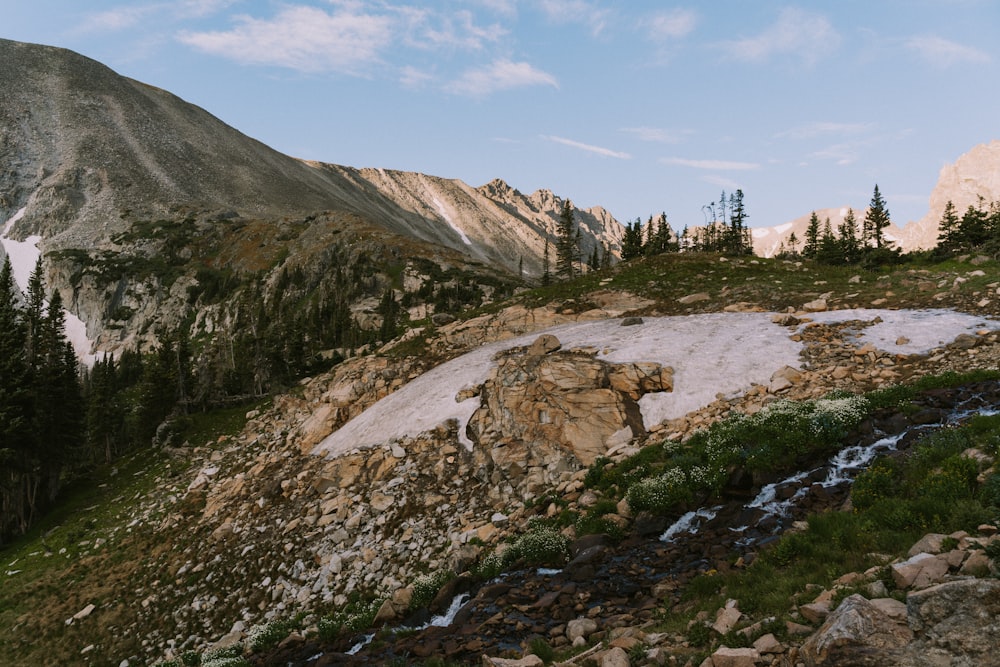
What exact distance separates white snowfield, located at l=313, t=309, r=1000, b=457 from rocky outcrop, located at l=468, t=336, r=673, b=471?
2.52ft

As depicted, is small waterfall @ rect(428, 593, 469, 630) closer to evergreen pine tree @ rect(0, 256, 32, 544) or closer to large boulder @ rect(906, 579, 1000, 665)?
large boulder @ rect(906, 579, 1000, 665)

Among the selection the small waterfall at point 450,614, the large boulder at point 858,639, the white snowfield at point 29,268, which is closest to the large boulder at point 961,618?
the large boulder at point 858,639

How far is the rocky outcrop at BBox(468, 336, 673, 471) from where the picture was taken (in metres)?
20.0

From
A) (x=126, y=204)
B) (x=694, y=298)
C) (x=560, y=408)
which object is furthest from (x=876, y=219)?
(x=126, y=204)

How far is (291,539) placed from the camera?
787 inches

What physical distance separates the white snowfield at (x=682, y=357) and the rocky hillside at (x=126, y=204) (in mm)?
103605

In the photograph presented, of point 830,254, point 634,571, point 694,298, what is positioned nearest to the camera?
point 634,571

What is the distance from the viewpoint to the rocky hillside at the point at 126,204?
429ft

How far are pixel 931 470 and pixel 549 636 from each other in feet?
29.6

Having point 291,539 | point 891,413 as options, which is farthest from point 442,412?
point 891,413

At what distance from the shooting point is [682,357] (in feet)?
76.9

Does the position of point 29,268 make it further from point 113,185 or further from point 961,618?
point 961,618

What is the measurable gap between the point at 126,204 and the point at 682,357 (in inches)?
6949

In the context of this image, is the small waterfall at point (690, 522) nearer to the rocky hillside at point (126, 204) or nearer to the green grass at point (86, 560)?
the green grass at point (86, 560)
